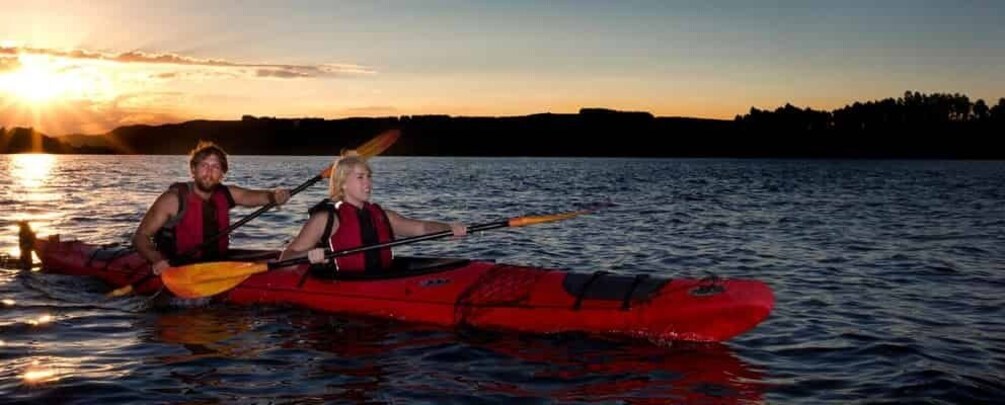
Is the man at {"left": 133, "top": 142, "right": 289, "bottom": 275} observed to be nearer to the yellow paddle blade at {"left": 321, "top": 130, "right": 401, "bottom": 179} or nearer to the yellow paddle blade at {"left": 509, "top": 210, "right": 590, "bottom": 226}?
the yellow paddle blade at {"left": 321, "top": 130, "right": 401, "bottom": 179}

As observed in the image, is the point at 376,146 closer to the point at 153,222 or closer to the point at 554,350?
the point at 153,222

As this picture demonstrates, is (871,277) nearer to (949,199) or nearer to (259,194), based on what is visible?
(259,194)

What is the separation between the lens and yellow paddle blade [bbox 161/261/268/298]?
8023 millimetres

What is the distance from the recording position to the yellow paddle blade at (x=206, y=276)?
8.02m

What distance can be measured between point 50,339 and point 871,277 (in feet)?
31.2

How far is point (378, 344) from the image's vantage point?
24.8 feet

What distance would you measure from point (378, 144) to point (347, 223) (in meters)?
2.99

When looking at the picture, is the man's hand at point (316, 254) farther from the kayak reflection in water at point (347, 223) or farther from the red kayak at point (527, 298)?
the red kayak at point (527, 298)

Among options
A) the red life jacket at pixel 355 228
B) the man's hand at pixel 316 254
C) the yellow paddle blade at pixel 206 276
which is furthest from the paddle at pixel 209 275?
the man's hand at pixel 316 254

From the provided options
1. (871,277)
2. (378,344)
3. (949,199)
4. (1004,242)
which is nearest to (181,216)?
(378,344)

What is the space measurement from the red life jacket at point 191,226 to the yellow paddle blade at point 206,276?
982 millimetres

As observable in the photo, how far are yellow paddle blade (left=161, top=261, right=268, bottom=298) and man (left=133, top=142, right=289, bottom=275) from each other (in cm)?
91

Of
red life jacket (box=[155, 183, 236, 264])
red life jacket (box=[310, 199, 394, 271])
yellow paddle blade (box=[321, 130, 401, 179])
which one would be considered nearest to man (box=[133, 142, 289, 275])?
red life jacket (box=[155, 183, 236, 264])

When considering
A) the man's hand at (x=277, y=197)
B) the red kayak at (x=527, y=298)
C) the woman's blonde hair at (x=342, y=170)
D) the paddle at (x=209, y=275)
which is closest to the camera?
the red kayak at (x=527, y=298)
